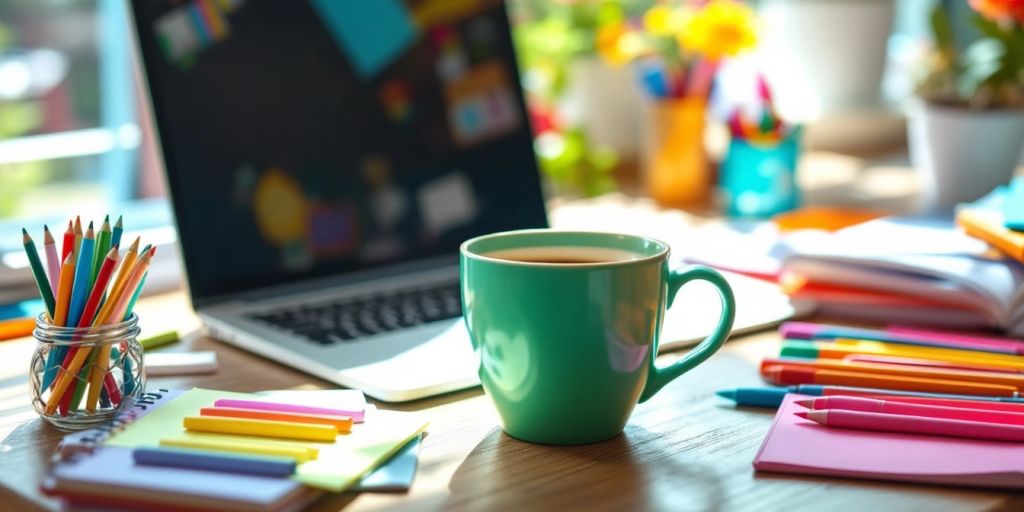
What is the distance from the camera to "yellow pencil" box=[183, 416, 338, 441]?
1.81ft

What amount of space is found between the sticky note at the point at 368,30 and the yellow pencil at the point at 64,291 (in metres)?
0.40

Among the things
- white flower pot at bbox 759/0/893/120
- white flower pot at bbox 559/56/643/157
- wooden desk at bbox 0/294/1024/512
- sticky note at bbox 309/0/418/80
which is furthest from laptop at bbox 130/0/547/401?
white flower pot at bbox 759/0/893/120

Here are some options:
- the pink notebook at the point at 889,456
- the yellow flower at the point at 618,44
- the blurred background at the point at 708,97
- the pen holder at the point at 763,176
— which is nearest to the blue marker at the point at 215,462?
the pink notebook at the point at 889,456

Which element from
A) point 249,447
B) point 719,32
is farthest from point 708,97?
point 249,447

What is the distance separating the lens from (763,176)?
127 centimetres

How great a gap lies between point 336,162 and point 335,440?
42 cm

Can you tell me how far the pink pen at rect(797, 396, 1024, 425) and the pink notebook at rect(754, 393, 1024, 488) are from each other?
0.05 feet

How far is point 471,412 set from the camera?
65cm

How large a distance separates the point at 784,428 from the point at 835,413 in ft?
0.10

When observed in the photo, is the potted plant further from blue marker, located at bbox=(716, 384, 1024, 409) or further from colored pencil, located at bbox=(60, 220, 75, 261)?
colored pencil, located at bbox=(60, 220, 75, 261)

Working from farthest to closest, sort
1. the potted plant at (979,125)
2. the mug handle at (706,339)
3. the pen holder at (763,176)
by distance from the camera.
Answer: the pen holder at (763,176) → the potted plant at (979,125) → the mug handle at (706,339)

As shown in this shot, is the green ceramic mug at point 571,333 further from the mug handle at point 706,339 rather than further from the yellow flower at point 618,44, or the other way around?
the yellow flower at point 618,44

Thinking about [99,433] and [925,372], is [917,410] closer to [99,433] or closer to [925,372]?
[925,372]

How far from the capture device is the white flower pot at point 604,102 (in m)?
1.47
